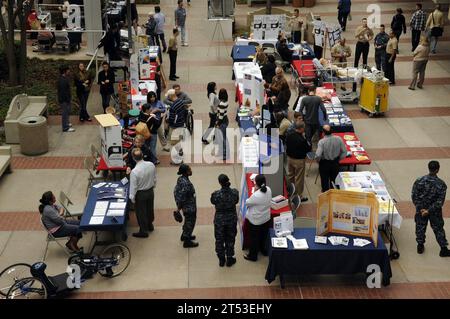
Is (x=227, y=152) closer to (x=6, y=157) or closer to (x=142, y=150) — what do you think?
(x=142, y=150)

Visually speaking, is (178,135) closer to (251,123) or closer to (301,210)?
(251,123)

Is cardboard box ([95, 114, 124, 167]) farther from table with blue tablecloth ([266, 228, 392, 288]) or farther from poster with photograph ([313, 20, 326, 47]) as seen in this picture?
poster with photograph ([313, 20, 326, 47])

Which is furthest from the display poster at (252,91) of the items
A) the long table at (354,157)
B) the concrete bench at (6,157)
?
the concrete bench at (6,157)

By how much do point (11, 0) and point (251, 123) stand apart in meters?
9.01

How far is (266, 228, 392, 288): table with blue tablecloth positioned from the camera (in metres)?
12.7

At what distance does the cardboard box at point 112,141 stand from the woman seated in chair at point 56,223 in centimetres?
247

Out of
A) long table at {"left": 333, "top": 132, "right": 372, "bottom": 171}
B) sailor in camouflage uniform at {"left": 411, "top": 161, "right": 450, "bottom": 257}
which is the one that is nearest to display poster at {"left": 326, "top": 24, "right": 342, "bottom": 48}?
long table at {"left": 333, "top": 132, "right": 372, "bottom": 171}

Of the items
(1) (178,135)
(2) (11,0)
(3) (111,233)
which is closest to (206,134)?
(1) (178,135)

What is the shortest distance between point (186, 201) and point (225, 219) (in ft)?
3.06

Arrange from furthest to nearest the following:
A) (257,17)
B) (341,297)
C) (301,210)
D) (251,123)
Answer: (257,17)
(251,123)
(301,210)
(341,297)

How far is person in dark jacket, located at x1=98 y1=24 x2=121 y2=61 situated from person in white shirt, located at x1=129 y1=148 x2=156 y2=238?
9395 mm

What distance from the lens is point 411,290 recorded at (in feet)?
42.1

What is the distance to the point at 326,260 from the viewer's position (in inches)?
502

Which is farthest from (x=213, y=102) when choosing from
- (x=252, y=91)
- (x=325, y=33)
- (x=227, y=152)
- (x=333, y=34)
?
(x=333, y=34)
